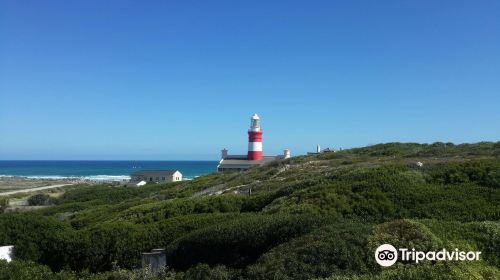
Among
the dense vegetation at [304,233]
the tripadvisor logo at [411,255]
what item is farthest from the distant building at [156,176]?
the tripadvisor logo at [411,255]

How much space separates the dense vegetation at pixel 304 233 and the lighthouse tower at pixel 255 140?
131ft

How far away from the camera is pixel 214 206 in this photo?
16.8m

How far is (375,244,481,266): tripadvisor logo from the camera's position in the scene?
7.34m

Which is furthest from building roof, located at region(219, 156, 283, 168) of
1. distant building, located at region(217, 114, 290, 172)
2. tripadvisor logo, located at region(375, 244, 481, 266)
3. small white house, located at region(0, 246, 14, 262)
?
tripadvisor logo, located at region(375, 244, 481, 266)

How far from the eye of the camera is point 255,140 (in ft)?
194

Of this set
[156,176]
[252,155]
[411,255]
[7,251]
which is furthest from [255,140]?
[411,255]

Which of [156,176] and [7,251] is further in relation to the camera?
[156,176]

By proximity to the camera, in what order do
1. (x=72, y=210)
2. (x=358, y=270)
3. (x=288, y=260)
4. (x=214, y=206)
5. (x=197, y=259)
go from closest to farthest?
(x=358, y=270) < (x=288, y=260) < (x=197, y=259) < (x=214, y=206) < (x=72, y=210)

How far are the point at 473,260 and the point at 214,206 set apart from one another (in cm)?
1045

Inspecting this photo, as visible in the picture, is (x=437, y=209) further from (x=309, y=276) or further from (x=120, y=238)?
(x=120, y=238)

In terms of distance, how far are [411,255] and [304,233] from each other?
2218 mm

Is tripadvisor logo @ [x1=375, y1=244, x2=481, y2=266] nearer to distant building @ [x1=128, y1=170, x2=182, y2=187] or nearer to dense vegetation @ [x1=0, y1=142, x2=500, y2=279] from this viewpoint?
dense vegetation @ [x1=0, y1=142, x2=500, y2=279]

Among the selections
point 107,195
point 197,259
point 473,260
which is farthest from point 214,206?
point 107,195

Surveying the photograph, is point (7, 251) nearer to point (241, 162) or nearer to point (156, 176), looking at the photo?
point (241, 162)
